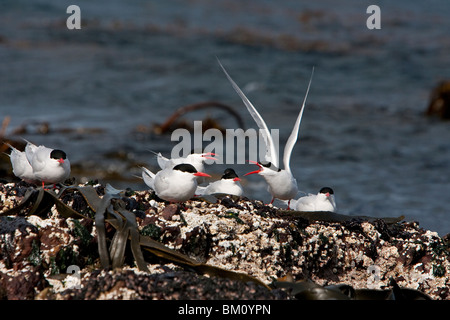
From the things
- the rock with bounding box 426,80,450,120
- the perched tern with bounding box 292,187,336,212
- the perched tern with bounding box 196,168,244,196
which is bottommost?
the perched tern with bounding box 292,187,336,212

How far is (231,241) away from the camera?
4051 millimetres

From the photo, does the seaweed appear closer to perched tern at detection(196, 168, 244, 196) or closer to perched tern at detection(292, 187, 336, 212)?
perched tern at detection(196, 168, 244, 196)

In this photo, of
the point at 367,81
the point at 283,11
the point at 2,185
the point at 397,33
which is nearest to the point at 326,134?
the point at 367,81

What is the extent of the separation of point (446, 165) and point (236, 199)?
616 centimetres

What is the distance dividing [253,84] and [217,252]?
36.9 ft

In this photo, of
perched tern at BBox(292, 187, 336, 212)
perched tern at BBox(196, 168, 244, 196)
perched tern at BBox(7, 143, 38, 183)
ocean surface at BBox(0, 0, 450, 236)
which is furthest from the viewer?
ocean surface at BBox(0, 0, 450, 236)

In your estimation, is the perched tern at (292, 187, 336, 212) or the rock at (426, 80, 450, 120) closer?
the perched tern at (292, 187, 336, 212)

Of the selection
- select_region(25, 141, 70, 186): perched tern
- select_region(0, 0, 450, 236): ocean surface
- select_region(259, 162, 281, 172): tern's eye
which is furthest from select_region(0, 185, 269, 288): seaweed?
select_region(0, 0, 450, 236): ocean surface

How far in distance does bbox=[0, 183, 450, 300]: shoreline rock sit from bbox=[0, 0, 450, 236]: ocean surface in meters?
2.50

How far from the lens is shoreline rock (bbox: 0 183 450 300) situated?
3.37 meters

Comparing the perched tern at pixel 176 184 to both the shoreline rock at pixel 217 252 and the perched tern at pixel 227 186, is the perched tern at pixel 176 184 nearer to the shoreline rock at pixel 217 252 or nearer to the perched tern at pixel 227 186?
the shoreline rock at pixel 217 252

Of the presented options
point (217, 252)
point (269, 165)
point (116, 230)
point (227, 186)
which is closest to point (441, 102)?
point (269, 165)

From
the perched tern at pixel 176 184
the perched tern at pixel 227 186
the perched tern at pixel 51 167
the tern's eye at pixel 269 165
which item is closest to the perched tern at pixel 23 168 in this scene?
the perched tern at pixel 51 167
